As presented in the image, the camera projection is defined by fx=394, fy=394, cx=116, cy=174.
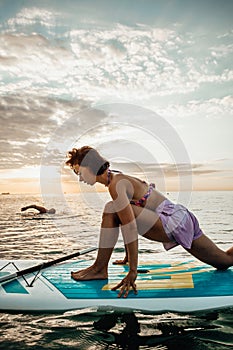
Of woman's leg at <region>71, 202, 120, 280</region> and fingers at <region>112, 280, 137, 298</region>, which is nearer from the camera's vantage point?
fingers at <region>112, 280, 137, 298</region>

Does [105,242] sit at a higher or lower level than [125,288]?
higher

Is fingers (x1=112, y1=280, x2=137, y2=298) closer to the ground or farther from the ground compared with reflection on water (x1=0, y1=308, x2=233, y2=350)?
farther from the ground

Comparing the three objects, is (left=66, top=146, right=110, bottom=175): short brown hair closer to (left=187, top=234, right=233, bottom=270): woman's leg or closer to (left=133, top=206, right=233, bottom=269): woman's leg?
(left=133, top=206, right=233, bottom=269): woman's leg

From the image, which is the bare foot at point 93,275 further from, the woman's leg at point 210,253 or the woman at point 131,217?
the woman's leg at point 210,253

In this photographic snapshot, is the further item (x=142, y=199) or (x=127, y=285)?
(x=142, y=199)

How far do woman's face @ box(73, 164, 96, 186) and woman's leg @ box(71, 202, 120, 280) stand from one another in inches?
13.4

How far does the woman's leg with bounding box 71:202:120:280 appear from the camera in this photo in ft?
14.0

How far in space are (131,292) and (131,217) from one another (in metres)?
0.81

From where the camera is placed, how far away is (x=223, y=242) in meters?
10.9

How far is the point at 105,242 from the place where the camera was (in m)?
4.34

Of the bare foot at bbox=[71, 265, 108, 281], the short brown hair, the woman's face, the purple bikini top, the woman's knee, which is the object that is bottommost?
the bare foot at bbox=[71, 265, 108, 281]

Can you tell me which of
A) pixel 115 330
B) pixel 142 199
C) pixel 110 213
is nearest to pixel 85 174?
pixel 110 213

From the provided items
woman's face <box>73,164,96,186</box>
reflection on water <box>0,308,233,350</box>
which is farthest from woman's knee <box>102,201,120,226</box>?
reflection on water <box>0,308,233,350</box>

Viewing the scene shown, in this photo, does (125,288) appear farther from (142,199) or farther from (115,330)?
(142,199)
